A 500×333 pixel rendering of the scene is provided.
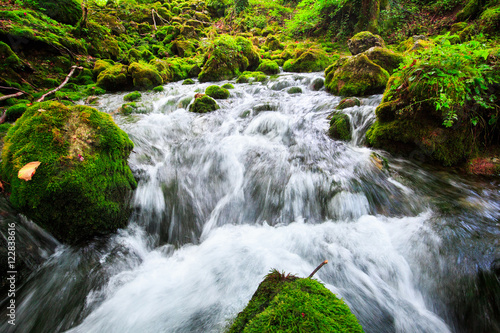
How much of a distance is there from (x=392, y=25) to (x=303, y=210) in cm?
1646

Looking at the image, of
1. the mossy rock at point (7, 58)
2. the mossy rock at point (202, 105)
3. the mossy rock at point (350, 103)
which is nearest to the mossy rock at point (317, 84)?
the mossy rock at point (350, 103)

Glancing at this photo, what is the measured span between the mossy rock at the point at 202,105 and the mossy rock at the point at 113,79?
16.1ft

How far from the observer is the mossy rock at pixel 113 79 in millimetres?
9352

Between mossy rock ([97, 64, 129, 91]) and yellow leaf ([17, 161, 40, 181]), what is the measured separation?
9.04m

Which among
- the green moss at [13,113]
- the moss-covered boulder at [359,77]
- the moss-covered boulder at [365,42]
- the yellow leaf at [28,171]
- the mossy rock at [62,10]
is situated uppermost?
the mossy rock at [62,10]

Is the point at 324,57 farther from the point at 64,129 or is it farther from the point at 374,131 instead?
the point at 64,129

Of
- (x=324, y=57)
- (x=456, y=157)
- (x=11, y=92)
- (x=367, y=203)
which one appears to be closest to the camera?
(x=367, y=203)

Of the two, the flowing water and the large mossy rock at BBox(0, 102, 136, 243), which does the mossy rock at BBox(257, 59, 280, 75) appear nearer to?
the flowing water

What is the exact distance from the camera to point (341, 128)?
5398 mm

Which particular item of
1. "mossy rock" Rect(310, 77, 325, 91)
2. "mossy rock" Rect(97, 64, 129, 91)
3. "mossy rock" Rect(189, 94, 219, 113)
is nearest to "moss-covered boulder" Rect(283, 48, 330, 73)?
"mossy rock" Rect(310, 77, 325, 91)

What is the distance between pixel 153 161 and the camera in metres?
4.52

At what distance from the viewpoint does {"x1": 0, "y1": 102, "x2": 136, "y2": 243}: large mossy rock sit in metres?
2.34

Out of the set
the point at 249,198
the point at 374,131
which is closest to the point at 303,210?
the point at 249,198

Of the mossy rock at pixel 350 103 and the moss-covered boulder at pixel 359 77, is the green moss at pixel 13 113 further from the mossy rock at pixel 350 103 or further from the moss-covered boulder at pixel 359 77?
the moss-covered boulder at pixel 359 77
